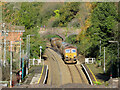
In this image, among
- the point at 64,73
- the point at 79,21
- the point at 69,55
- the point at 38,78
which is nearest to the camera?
the point at 38,78

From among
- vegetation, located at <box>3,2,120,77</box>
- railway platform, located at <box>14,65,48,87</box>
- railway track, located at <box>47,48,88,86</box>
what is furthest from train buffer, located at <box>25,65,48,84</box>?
vegetation, located at <box>3,2,120,77</box>

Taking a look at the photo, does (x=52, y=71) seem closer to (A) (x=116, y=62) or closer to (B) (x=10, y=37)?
(B) (x=10, y=37)

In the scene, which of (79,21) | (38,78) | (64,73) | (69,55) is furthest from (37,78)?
(79,21)

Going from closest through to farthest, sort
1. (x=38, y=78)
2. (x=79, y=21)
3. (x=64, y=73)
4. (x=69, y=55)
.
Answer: (x=38, y=78), (x=64, y=73), (x=69, y=55), (x=79, y=21)

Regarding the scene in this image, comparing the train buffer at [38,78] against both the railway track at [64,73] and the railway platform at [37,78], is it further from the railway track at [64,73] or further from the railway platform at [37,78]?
the railway track at [64,73]

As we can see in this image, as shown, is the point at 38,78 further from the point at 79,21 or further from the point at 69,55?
the point at 79,21

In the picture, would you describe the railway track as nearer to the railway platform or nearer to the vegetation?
the railway platform

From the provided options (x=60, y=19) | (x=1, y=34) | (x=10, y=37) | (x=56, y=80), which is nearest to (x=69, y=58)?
(x=56, y=80)

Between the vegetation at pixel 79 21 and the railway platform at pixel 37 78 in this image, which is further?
the vegetation at pixel 79 21

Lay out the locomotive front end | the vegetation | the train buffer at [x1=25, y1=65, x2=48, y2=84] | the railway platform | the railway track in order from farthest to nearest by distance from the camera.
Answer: the locomotive front end < the vegetation < the railway track < the train buffer at [x1=25, y1=65, x2=48, y2=84] < the railway platform

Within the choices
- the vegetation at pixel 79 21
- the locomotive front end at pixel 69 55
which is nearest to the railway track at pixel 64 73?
the locomotive front end at pixel 69 55

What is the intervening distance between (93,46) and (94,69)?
5.22m

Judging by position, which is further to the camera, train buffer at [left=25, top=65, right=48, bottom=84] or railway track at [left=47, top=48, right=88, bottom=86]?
railway track at [left=47, top=48, right=88, bottom=86]

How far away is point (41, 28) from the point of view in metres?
44.3
